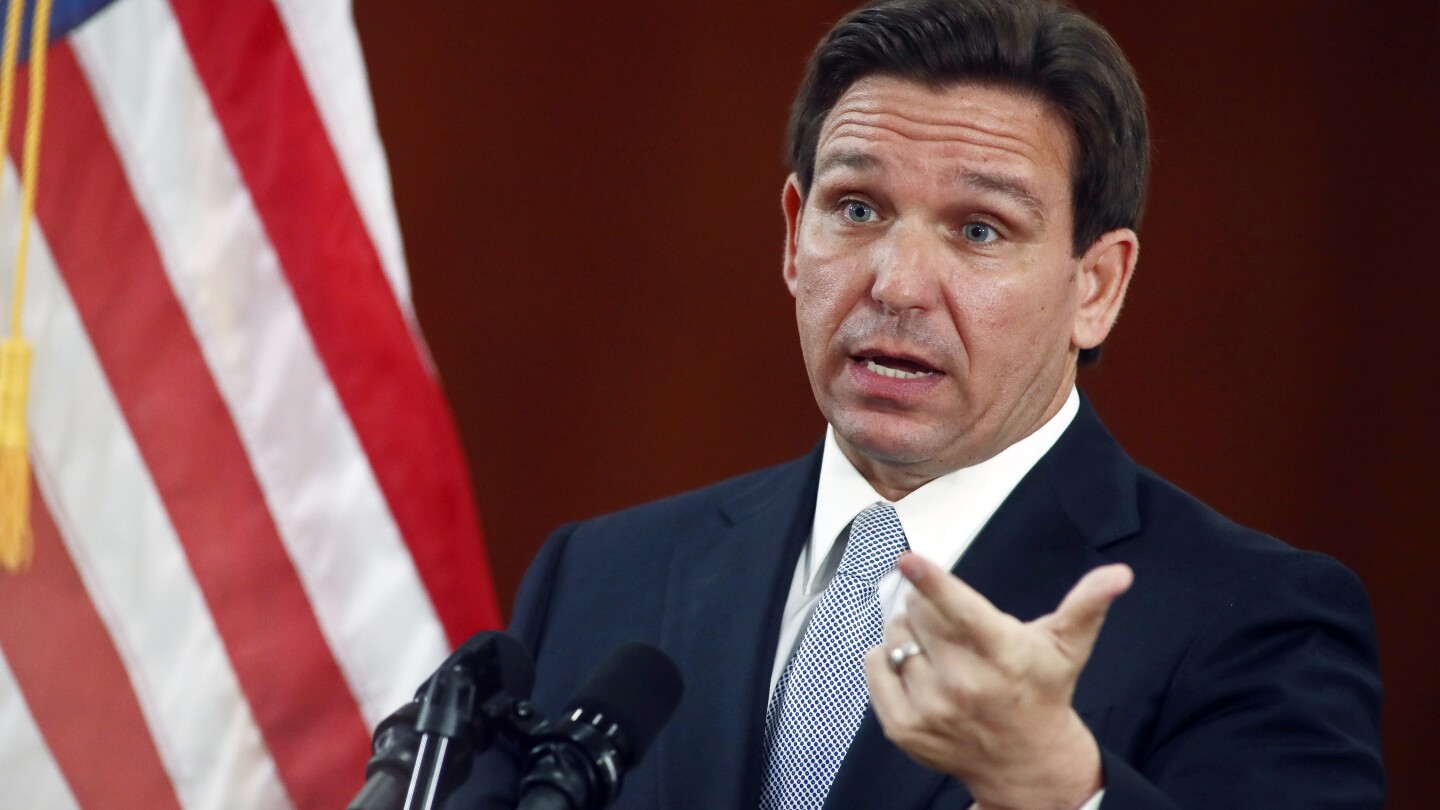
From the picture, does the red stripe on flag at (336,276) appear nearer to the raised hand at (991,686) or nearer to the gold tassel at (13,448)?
the gold tassel at (13,448)

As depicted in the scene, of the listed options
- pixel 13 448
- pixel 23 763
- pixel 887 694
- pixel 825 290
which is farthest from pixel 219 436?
pixel 887 694

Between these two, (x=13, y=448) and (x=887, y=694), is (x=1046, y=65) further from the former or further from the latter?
(x=13, y=448)

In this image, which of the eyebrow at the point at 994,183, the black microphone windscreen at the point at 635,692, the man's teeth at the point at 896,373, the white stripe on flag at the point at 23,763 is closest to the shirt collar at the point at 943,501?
the man's teeth at the point at 896,373

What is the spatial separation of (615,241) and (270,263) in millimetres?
638

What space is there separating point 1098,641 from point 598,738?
1.89ft

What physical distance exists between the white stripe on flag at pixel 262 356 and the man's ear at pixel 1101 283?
3.36 feet

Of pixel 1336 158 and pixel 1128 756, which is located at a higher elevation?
pixel 1336 158

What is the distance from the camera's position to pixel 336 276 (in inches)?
82.0

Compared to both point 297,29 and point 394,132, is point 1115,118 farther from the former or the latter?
point 394,132

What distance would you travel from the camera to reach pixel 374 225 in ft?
6.91

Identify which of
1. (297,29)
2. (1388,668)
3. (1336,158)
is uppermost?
(297,29)

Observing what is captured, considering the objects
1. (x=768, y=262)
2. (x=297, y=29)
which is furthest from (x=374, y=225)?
(x=768, y=262)

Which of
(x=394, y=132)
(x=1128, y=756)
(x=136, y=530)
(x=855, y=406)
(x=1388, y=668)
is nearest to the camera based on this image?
(x=1128, y=756)

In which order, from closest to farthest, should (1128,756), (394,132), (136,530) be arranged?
1. (1128,756)
2. (136,530)
3. (394,132)
